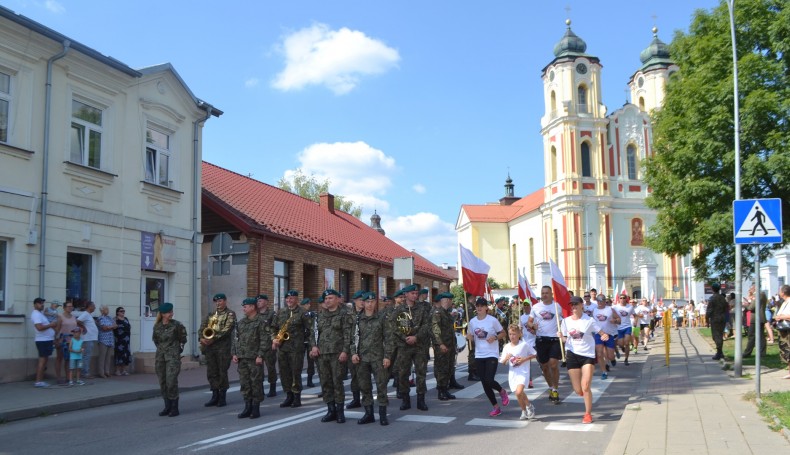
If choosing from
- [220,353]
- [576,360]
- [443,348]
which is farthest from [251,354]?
[576,360]

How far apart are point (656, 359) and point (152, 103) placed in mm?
14355

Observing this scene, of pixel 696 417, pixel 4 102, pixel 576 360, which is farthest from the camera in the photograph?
pixel 4 102

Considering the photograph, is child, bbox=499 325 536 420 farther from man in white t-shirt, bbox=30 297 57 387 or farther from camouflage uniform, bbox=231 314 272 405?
man in white t-shirt, bbox=30 297 57 387

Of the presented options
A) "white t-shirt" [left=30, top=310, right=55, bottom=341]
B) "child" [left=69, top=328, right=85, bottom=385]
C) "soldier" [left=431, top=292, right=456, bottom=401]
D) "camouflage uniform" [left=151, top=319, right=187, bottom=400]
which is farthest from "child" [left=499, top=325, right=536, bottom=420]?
"white t-shirt" [left=30, top=310, right=55, bottom=341]

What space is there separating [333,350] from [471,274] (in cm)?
533

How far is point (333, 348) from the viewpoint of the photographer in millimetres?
10031

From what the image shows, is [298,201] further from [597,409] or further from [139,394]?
[597,409]

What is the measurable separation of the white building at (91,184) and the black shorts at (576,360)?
34.5ft

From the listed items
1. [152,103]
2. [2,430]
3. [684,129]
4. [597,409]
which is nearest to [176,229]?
[152,103]

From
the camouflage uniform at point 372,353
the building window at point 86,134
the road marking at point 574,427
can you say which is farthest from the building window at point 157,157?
the road marking at point 574,427

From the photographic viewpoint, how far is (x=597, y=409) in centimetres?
1055

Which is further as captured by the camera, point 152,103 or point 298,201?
point 298,201

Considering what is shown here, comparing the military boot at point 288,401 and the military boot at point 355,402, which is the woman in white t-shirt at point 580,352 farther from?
the military boot at point 288,401

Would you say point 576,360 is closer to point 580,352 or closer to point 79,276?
point 580,352
